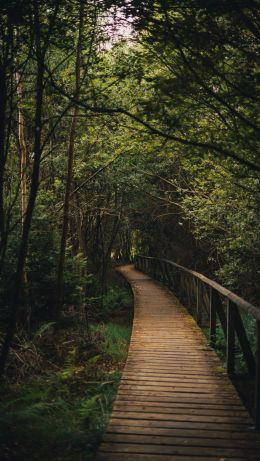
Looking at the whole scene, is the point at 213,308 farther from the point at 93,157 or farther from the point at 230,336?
the point at 93,157

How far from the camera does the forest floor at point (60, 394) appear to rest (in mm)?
4031

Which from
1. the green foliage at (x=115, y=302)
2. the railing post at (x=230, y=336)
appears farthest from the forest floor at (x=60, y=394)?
the green foliage at (x=115, y=302)

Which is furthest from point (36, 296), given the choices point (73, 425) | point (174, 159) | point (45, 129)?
point (174, 159)

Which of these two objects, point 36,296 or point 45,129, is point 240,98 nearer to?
point 36,296

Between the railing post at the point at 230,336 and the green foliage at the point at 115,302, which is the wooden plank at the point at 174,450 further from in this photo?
the green foliage at the point at 115,302

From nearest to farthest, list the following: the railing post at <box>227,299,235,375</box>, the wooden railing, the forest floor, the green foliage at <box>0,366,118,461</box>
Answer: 1. the green foliage at <box>0,366,118,461</box>
2. the forest floor
3. the wooden railing
4. the railing post at <box>227,299,235,375</box>

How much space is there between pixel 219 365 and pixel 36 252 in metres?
4.45

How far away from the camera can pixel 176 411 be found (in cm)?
449

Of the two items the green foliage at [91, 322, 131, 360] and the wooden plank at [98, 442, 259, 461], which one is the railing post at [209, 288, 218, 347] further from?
the wooden plank at [98, 442, 259, 461]

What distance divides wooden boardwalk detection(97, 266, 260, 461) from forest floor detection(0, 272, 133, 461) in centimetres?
31

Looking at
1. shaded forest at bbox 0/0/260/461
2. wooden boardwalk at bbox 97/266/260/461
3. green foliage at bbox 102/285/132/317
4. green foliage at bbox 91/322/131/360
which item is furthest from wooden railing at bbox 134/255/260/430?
green foliage at bbox 102/285/132/317

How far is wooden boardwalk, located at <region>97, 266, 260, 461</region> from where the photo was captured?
11.6 feet

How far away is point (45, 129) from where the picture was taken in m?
12.9

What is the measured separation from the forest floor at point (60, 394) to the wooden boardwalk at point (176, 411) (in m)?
0.31
